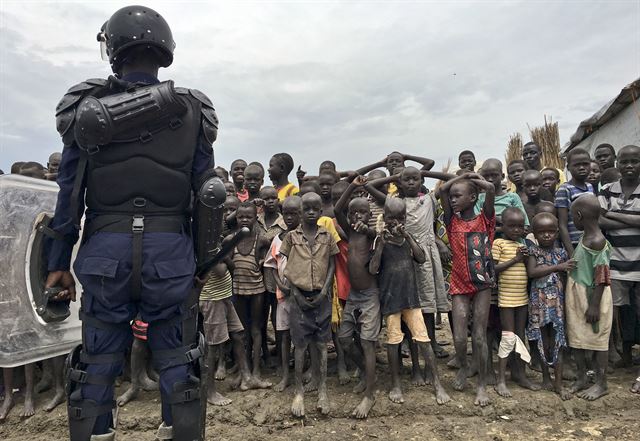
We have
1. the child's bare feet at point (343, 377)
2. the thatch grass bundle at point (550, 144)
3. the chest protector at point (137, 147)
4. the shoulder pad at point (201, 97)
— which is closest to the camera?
the chest protector at point (137, 147)

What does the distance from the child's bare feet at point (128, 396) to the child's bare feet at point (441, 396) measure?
8.54ft

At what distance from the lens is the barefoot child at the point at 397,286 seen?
353cm

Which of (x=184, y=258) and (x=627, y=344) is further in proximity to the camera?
(x=627, y=344)

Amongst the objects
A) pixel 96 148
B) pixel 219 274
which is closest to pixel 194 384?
pixel 96 148

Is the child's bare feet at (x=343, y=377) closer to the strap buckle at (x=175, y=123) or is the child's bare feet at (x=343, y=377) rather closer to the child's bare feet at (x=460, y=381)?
the child's bare feet at (x=460, y=381)

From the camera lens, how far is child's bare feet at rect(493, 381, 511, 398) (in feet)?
11.6

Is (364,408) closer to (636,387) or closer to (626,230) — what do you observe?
(636,387)

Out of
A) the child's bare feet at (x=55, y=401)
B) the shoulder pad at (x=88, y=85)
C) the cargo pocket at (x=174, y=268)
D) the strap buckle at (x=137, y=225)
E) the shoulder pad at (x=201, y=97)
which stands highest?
the shoulder pad at (x=88, y=85)

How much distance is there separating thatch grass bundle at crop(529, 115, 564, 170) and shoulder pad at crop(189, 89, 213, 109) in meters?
8.29

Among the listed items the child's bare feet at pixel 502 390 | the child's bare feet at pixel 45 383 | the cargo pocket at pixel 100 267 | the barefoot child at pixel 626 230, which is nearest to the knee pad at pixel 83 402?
the cargo pocket at pixel 100 267

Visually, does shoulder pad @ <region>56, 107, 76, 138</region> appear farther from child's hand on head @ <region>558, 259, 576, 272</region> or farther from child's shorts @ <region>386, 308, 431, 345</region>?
child's hand on head @ <region>558, 259, 576, 272</region>

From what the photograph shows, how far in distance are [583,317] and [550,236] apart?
0.71 metres

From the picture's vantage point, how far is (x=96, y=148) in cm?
201

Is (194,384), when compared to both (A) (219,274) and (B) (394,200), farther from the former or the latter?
(B) (394,200)
